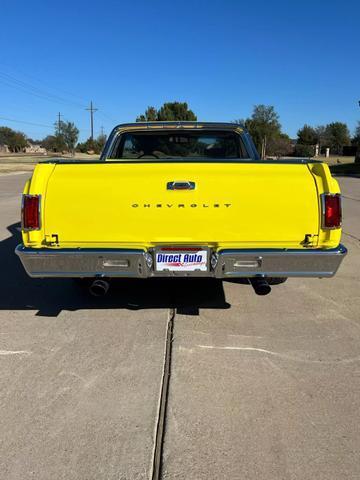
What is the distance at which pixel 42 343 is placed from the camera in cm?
396

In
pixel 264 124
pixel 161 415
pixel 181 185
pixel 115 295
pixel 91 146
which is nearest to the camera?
pixel 161 415

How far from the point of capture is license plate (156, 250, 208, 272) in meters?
3.81

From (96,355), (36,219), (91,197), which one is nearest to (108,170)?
(91,197)

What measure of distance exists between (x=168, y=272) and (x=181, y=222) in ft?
1.39

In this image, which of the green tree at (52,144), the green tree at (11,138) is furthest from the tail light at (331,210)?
the green tree at (11,138)

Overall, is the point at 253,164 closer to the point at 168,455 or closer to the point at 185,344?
the point at 185,344

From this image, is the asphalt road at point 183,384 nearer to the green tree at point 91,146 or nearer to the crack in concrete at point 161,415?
the crack in concrete at point 161,415

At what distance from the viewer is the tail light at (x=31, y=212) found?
379 cm

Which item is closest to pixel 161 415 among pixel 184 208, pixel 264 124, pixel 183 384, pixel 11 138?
pixel 183 384

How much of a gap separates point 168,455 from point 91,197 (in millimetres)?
2058

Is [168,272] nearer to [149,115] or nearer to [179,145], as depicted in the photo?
[179,145]

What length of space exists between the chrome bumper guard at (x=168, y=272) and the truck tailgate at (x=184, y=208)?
11 cm

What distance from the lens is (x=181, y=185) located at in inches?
148

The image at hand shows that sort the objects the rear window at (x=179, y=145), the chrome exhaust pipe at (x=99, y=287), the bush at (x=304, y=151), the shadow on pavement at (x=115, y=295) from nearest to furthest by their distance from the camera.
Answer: the chrome exhaust pipe at (x=99, y=287)
the shadow on pavement at (x=115, y=295)
the rear window at (x=179, y=145)
the bush at (x=304, y=151)
